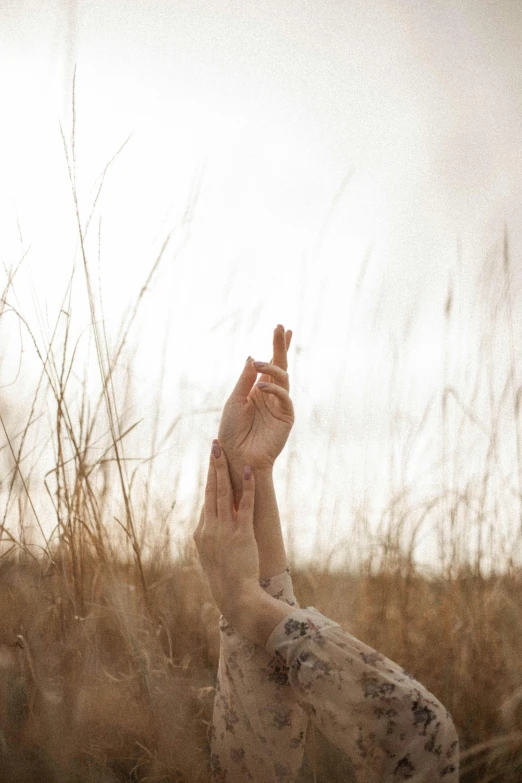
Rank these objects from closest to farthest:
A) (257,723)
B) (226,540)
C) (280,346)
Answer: (257,723), (226,540), (280,346)

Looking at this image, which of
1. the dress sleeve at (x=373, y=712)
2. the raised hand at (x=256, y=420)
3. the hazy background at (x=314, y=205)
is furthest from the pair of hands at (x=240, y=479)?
the hazy background at (x=314, y=205)

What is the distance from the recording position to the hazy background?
5.01 ft

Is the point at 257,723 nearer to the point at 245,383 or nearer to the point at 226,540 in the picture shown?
the point at 226,540

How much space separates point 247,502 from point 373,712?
365 mm

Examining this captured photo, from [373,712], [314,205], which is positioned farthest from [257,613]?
[314,205]

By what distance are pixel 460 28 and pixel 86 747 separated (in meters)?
1.97

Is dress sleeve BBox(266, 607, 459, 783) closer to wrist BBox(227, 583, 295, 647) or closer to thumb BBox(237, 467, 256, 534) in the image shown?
wrist BBox(227, 583, 295, 647)

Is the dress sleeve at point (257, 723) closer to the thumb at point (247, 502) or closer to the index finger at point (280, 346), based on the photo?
the thumb at point (247, 502)

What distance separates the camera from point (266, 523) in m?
1.11

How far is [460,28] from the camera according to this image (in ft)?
6.25

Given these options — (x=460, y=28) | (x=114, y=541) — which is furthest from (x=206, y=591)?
(x=460, y=28)

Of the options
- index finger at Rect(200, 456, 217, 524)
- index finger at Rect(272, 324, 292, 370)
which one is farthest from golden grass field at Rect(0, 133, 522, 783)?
index finger at Rect(272, 324, 292, 370)

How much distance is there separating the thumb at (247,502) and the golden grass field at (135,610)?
22cm

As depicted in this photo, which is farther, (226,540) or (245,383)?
(245,383)
